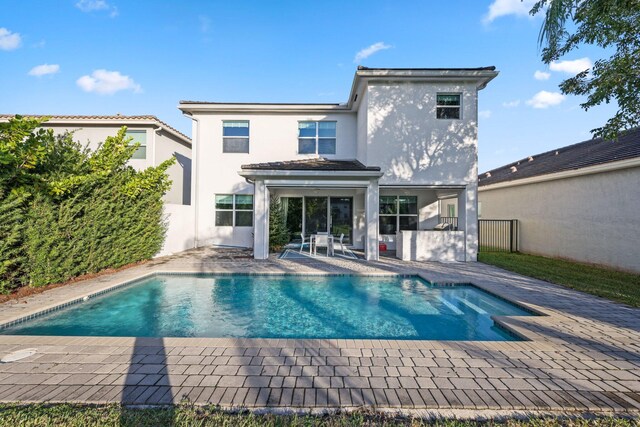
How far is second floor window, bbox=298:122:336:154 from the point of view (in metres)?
15.0

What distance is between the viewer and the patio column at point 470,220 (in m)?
11.5

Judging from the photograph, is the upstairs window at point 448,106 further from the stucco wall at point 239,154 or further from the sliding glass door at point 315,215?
the sliding glass door at point 315,215

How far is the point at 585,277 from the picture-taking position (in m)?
8.76

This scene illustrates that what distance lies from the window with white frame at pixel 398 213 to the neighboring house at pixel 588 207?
239 inches

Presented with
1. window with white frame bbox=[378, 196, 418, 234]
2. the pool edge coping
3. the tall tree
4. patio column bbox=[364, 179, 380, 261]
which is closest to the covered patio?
patio column bbox=[364, 179, 380, 261]

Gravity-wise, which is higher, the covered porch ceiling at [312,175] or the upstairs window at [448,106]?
the upstairs window at [448,106]

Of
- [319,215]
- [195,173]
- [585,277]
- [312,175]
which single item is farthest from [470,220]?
[195,173]

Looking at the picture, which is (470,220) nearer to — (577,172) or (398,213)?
(398,213)

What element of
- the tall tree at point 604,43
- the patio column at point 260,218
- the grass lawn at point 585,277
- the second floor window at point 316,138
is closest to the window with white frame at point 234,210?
the patio column at point 260,218

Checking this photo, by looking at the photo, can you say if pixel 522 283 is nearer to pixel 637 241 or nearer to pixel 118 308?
pixel 637 241

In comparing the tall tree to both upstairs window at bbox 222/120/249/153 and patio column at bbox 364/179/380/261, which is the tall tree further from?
upstairs window at bbox 222/120/249/153

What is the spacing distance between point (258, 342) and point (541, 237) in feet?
50.6

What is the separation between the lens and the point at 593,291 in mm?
Answer: 6961

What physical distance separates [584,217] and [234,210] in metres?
15.8
